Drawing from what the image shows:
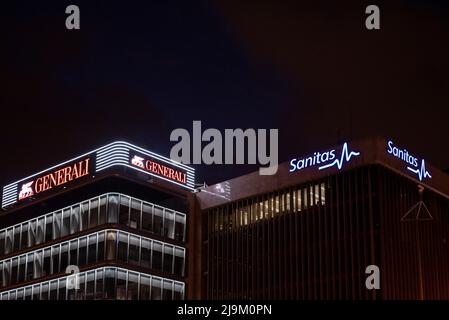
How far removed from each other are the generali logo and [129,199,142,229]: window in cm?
699

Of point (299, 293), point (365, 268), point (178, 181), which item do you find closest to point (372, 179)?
point (365, 268)

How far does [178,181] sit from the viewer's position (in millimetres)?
98812

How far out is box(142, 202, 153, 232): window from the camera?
93688mm

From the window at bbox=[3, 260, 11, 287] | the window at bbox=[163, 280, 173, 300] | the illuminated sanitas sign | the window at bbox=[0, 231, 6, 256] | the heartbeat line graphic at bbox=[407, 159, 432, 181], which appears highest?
the illuminated sanitas sign

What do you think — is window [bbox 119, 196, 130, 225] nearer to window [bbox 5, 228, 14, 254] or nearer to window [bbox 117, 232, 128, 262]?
window [bbox 117, 232, 128, 262]

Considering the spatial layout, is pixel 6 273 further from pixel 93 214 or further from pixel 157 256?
pixel 157 256

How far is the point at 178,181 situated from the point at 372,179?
25.9m

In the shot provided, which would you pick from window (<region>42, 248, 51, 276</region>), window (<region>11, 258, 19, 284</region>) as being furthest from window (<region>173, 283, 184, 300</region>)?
window (<region>11, 258, 19, 284</region>)

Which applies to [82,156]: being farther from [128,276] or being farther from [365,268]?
[365,268]

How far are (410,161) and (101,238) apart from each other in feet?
116

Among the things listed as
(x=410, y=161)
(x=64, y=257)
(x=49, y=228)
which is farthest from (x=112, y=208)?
(x=410, y=161)

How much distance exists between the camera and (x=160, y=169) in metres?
96.8

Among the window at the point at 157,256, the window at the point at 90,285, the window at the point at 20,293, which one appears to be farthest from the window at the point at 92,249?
the window at the point at 20,293
